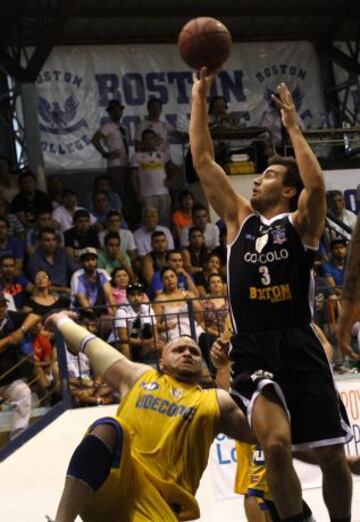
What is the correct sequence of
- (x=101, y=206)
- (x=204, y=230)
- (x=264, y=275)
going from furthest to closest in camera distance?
(x=101, y=206)
(x=204, y=230)
(x=264, y=275)

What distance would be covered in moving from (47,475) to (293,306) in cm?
569

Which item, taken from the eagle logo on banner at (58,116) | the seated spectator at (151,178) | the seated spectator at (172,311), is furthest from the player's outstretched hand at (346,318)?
the eagle logo on banner at (58,116)

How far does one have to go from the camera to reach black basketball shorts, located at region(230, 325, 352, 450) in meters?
6.04

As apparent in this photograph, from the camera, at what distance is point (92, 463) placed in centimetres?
578

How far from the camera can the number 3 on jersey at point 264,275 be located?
20.4ft

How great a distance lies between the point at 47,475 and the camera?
1120 centimetres

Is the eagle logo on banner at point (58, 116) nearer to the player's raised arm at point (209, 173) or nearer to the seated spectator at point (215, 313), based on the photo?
the seated spectator at point (215, 313)

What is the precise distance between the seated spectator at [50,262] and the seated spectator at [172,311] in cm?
125

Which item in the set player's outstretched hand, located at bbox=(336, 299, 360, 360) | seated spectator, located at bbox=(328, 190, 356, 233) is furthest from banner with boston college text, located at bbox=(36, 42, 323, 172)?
player's outstretched hand, located at bbox=(336, 299, 360, 360)

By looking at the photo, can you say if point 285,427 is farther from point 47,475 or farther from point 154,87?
point 154,87

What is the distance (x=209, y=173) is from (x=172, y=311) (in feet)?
20.2

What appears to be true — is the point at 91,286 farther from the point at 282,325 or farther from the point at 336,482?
the point at 336,482

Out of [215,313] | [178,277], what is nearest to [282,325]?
[215,313]

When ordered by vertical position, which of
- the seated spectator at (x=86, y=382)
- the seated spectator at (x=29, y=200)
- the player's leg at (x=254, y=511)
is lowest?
the player's leg at (x=254, y=511)
